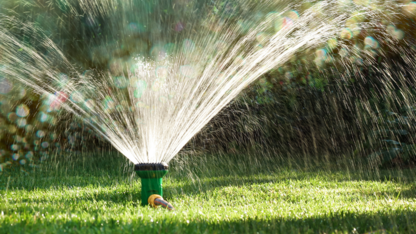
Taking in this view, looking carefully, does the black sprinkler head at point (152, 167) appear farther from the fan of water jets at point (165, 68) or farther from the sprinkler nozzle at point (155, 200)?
the fan of water jets at point (165, 68)

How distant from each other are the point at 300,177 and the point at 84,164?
4.55m

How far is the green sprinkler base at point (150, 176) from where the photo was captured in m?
3.83

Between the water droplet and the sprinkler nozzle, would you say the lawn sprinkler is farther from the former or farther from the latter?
the water droplet

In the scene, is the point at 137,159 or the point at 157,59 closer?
the point at 137,159

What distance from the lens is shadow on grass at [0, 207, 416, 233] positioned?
2936 millimetres

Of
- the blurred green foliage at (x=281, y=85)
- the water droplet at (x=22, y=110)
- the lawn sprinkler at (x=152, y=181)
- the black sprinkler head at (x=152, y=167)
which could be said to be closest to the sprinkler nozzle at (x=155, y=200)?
the lawn sprinkler at (x=152, y=181)

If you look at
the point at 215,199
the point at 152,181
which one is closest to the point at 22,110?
the point at 215,199

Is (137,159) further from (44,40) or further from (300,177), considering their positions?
(44,40)

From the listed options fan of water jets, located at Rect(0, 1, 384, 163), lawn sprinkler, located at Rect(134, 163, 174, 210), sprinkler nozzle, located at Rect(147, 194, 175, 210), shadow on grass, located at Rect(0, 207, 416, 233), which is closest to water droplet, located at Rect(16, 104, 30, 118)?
fan of water jets, located at Rect(0, 1, 384, 163)

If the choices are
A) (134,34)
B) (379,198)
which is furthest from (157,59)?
(379,198)

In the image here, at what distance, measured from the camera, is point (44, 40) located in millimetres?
8578

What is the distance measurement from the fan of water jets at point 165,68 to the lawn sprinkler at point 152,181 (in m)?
1.78

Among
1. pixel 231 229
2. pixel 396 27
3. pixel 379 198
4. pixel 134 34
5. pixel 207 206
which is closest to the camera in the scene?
pixel 231 229

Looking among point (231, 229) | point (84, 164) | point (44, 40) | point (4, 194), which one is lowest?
point (231, 229)
